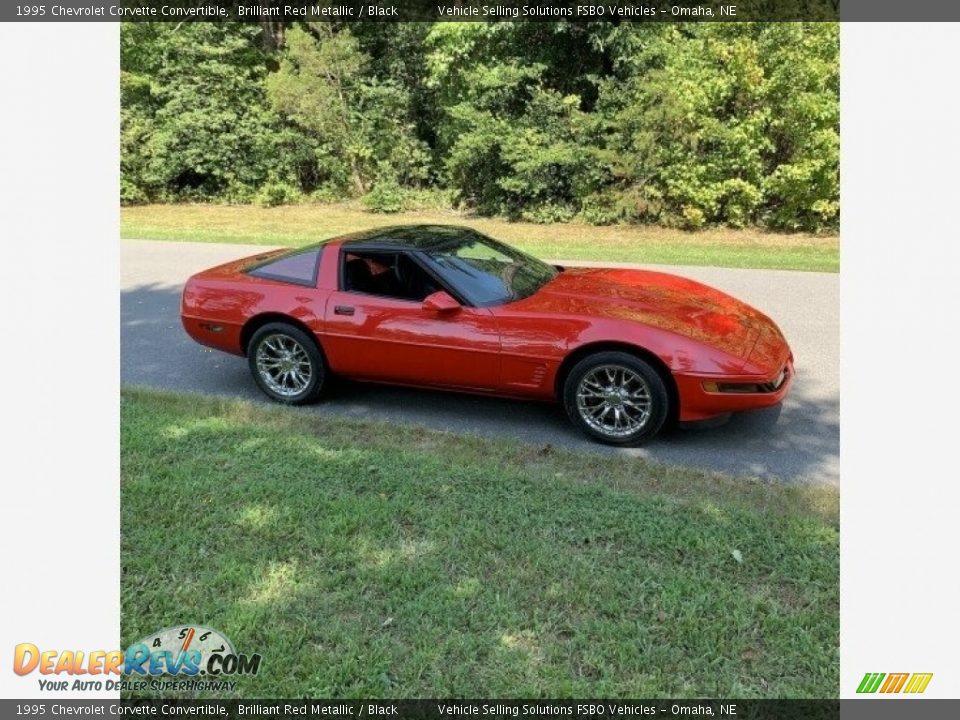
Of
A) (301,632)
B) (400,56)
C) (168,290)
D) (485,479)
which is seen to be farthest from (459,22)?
(301,632)

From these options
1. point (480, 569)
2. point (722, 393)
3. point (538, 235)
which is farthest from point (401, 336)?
point (538, 235)

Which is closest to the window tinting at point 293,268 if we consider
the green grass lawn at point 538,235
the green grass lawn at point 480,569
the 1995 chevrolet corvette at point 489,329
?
the 1995 chevrolet corvette at point 489,329

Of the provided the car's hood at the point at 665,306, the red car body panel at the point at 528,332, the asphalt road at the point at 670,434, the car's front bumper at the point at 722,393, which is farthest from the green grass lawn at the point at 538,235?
the car's front bumper at the point at 722,393

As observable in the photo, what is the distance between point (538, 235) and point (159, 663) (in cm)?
1474

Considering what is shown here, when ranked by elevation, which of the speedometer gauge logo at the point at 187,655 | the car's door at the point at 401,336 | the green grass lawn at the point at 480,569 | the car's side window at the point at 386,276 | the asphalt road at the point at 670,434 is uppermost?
the car's side window at the point at 386,276

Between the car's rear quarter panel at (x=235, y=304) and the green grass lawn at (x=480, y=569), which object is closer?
the green grass lawn at (x=480, y=569)

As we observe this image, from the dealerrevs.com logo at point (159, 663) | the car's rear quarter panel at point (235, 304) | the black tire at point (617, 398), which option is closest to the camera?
the dealerrevs.com logo at point (159, 663)

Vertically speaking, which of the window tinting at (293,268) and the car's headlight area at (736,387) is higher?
the window tinting at (293,268)

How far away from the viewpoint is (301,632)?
122 inches

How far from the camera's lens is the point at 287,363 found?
5949mm

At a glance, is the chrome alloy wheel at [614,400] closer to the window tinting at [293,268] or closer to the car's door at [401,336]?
the car's door at [401,336]

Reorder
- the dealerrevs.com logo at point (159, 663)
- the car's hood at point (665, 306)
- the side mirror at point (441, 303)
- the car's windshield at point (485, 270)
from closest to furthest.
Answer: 1. the dealerrevs.com logo at point (159, 663)
2. the car's hood at point (665, 306)
3. the side mirror at point (441, 303)
4. the car's windshield at point (485, 270)

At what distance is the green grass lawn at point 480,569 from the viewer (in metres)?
2.89

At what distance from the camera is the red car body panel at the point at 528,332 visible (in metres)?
4.86
